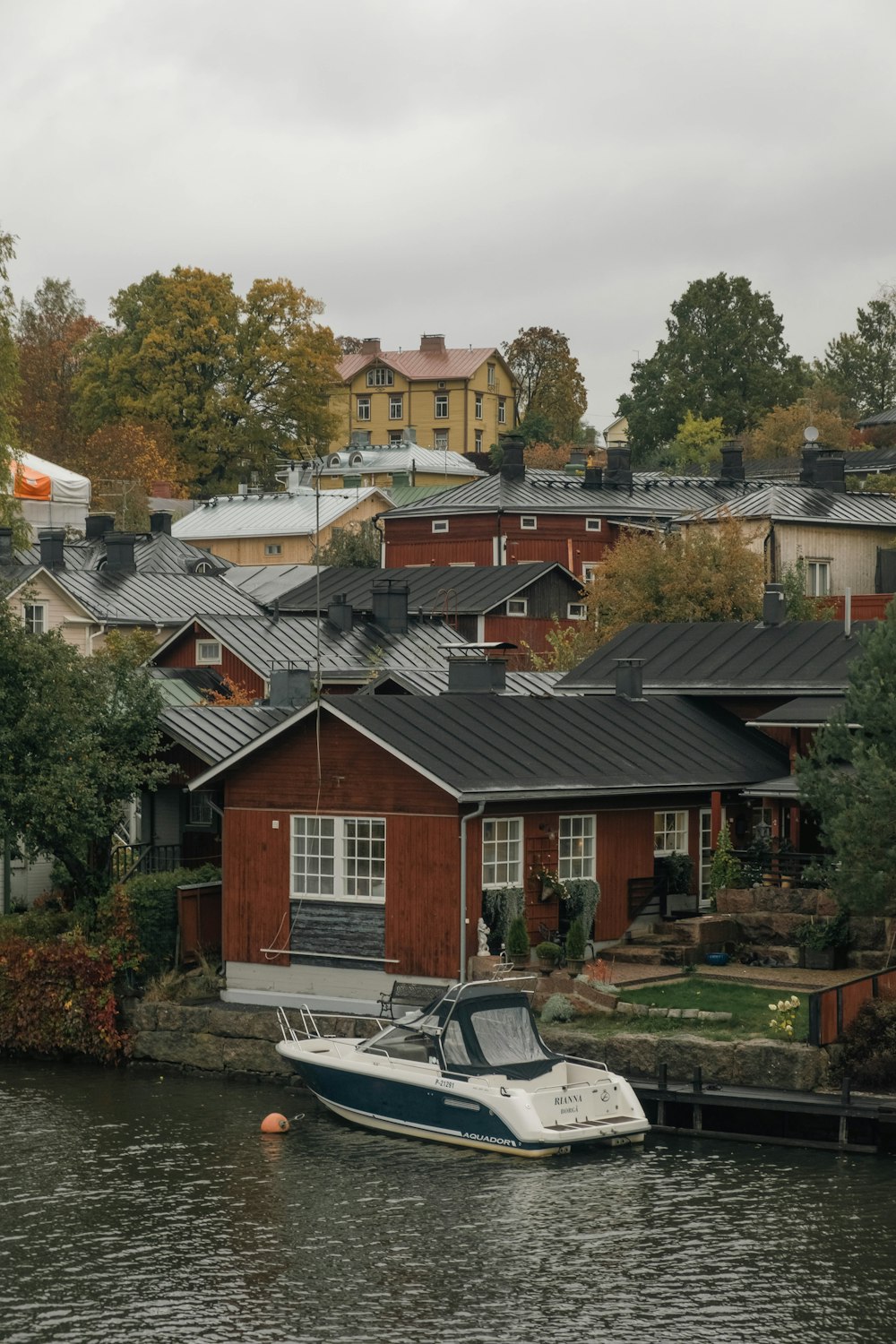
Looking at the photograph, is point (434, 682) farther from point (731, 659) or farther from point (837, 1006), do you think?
point (837, 1006)

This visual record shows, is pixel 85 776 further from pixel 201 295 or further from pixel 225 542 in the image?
pixel 201 295

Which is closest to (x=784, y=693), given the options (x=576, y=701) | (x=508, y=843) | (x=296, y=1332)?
(x=576, y=701)

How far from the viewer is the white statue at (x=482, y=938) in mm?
30891

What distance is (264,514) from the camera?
88812mm

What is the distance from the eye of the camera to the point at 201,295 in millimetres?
97250

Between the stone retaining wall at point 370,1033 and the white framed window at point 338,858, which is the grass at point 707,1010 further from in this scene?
the white framed window at point 338,858

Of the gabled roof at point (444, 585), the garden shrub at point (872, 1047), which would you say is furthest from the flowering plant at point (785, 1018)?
the gabled roof at point (444, 585)

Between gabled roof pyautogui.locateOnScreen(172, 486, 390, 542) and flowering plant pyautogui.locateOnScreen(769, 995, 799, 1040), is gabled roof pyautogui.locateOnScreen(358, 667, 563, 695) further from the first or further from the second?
gabled roof pyautogui.locateOnScreen(172, 486, 390, 542)

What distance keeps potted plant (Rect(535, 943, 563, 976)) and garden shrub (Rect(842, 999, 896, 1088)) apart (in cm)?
529

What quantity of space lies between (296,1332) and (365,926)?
12.3 meters

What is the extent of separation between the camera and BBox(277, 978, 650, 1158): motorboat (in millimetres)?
25750

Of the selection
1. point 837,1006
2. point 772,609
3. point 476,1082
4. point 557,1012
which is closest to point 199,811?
point 557,1012

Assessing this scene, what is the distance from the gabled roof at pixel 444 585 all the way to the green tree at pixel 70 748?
83.9 feet

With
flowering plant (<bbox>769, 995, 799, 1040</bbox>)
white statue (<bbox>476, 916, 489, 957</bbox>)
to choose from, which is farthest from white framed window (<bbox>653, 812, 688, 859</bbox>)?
flowering plant (<bbox>769, 995, 799, 1040</bbox>)
